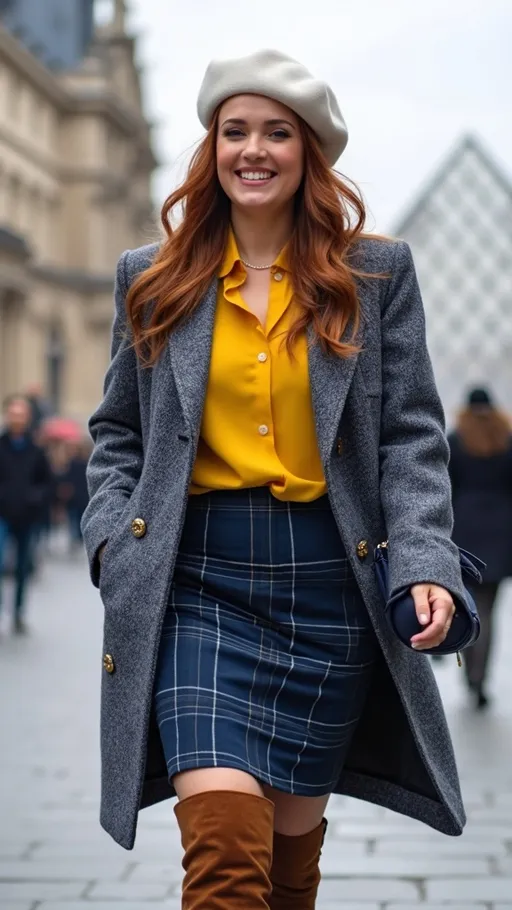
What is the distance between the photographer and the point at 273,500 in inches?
113

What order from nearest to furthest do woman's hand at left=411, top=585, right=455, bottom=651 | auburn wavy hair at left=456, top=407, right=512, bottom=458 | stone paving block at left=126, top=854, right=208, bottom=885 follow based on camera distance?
1. woman's hand at left=411, top=585, right=455, bottom=651
2. stone paving block at left=126, top=854, right=208, bottom=885
3. auburn wavy hair at left=456, top=407, right=512, bottom=458

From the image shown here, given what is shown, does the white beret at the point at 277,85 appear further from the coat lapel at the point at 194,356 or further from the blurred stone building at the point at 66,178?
the blurred stone building at the point at 66,178

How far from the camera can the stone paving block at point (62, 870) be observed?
185 inches

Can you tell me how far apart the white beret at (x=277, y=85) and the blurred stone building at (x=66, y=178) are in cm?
5157

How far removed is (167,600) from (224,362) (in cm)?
41

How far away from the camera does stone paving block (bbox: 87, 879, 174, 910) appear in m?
4.47

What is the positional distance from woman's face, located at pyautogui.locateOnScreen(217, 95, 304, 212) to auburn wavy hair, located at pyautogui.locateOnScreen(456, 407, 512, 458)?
5810 mm

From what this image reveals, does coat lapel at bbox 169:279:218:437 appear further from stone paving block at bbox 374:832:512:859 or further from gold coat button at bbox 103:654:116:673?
stone paving block at bbox 374:832:512:859

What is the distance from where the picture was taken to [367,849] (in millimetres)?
5098

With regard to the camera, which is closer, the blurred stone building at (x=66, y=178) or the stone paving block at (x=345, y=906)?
the stone paving block at (x=345, y=906)

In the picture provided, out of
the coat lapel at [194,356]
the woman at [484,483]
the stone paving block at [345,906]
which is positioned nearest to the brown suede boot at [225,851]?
the coat lapel at [194,356]

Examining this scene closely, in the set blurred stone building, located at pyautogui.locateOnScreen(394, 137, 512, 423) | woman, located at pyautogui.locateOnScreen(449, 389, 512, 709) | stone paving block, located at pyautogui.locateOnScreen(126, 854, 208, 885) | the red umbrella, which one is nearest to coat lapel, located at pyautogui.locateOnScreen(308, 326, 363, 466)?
stone paving block, located at pyautogui.locateOnScreen(126, 854, 208, 885)

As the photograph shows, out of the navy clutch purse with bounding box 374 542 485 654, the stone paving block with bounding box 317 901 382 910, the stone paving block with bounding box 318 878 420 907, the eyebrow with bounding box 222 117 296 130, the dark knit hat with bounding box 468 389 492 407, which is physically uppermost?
the eyebrow with bounding box 222 117 296 130

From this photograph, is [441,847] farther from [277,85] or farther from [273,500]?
[277,85]
